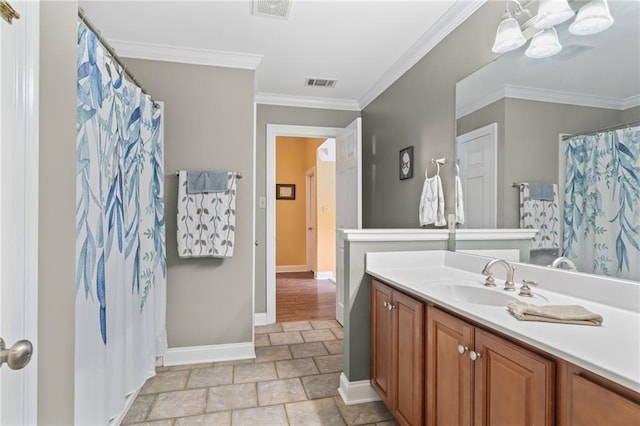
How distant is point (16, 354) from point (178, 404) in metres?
1.61

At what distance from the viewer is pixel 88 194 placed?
Answer: 54.8 inches

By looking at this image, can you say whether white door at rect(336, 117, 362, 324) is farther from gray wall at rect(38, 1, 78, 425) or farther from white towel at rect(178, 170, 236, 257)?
gray wall at rect(38, 1, 78, 425)

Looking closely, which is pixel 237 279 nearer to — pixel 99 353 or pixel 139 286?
pixel 139 286

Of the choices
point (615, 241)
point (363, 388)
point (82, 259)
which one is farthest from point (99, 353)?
point (615, 241)

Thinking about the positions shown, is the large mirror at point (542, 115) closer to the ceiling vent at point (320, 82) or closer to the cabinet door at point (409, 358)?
the cabinet door at point (409, 358)

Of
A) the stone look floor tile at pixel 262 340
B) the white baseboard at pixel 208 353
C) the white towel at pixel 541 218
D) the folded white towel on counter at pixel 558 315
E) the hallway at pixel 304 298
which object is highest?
→ the white towel at pixel 541 218

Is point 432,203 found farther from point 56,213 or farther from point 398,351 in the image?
point 56,213

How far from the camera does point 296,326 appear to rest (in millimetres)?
3436

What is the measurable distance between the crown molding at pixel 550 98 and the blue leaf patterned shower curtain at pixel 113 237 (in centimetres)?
195

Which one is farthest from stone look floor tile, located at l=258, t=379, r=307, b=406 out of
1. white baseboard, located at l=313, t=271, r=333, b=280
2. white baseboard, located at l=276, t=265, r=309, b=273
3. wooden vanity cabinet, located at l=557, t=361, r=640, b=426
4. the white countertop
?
white baseboard, located at l=276, t=265, r=309, b=273

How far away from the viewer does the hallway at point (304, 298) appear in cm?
382

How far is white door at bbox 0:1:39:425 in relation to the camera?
742 millimetres

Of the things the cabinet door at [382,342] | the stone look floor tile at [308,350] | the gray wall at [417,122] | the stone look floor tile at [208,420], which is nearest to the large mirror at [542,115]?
the gray wall at [417,122]

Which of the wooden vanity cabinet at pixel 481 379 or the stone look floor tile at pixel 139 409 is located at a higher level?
the wooden vanity cabinet at pixel 481 379
